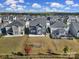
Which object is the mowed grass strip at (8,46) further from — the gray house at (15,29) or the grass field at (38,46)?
the gray house at (15,29)

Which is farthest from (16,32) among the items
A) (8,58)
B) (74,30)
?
(8,58)

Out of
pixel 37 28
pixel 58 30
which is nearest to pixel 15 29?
A: pixel 37 28

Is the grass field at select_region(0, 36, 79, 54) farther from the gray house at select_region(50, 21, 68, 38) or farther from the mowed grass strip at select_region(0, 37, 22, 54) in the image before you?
the gray house at select_region(50, 21, 68, 38)

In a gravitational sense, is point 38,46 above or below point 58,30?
above

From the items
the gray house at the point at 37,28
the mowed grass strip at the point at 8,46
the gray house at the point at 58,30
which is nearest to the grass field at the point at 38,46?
the mowed grass strip at the point at 8,46

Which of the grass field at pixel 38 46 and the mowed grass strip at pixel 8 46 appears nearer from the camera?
the mowed grass strip at pixel 8 46

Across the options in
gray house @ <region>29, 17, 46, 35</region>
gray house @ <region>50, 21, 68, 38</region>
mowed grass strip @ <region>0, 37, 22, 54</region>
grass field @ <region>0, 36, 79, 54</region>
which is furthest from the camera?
gray house @ <region>29, 17, 46, 35</region>

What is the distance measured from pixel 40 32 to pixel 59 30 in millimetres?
2366

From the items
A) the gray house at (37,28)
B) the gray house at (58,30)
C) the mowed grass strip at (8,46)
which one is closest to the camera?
the mowed grass strip at (8,46)

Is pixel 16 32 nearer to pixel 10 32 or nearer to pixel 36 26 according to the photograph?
pixel 10 32

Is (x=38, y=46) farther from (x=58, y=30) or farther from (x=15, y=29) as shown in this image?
(x=15, y=29)

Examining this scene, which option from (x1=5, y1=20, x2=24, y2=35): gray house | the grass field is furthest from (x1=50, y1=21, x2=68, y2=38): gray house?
the grass field

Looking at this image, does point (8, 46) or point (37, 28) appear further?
point (37, 28)

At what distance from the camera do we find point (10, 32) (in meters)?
24.5
